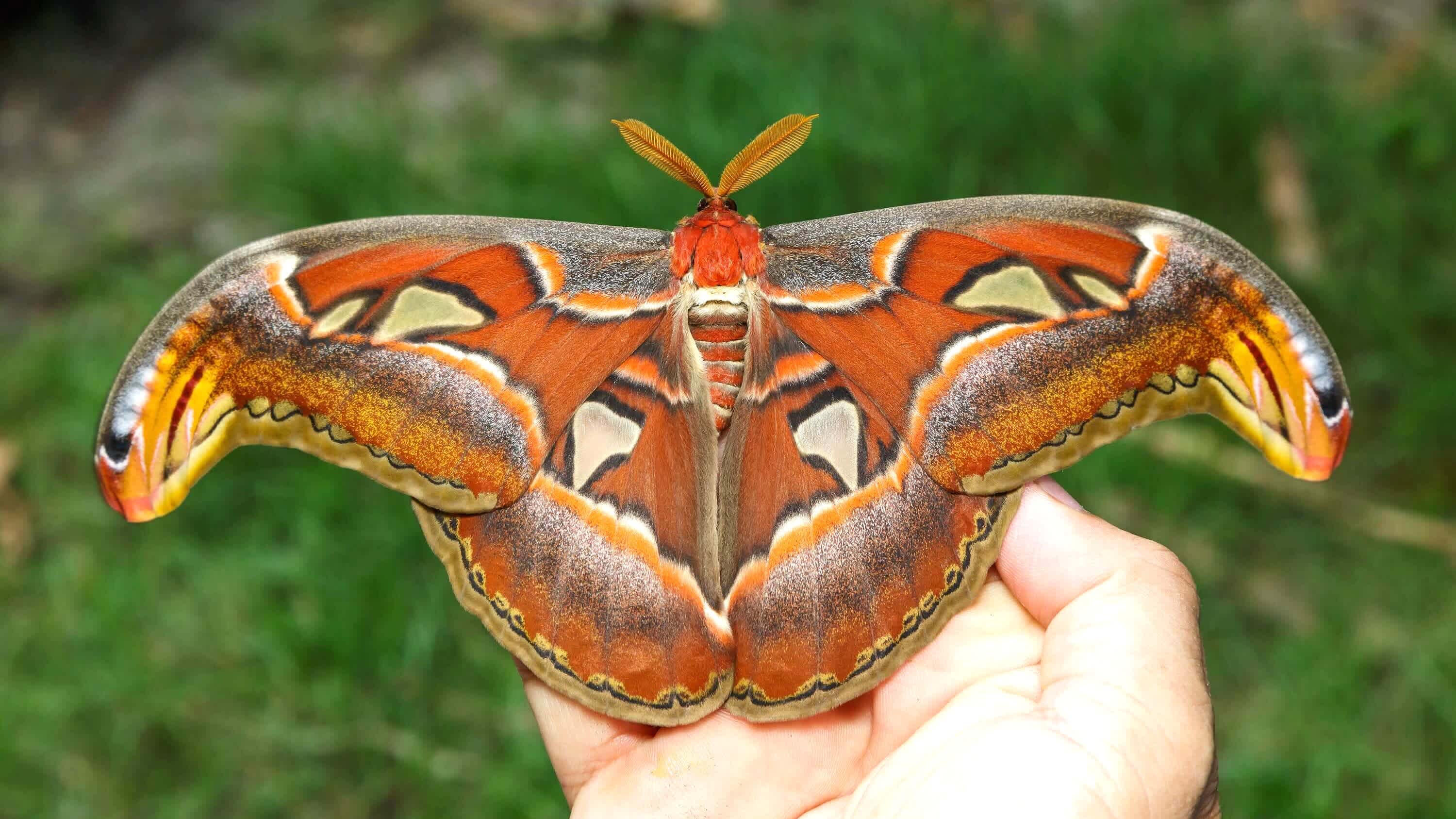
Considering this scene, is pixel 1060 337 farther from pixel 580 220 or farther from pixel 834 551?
pixel 580 220

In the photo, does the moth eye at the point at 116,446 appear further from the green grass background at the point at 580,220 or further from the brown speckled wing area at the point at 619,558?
the green grass background at the point at 580,220

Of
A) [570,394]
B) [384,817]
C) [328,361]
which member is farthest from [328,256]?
[384,817]

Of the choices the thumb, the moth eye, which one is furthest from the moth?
the thumb

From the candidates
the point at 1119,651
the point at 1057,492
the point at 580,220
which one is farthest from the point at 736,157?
the point at 580,220

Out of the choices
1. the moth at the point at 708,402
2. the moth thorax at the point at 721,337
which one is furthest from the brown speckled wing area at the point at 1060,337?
the moth thorax at the point at 721,337

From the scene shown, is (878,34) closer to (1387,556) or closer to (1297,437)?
(1387,556)

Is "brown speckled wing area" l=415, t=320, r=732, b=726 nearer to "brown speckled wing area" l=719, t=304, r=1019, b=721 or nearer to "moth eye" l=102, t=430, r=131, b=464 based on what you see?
"brown speckled wing area" l=719, t=304, r=1019, b=721
